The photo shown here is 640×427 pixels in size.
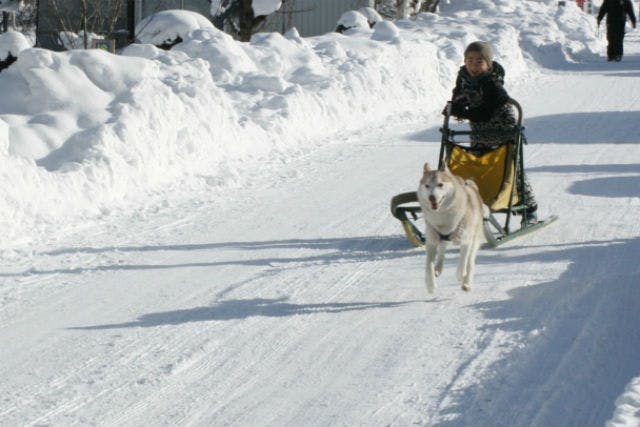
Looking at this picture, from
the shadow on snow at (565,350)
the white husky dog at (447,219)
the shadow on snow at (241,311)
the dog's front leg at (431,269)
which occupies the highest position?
the white husky dog at (447,219)

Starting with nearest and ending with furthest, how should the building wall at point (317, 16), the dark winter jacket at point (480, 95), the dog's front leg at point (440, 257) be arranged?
the dog's front leg at point (440, 257)
the dark winter jacket at point (480, 95)
the building wall at point (317, 16)

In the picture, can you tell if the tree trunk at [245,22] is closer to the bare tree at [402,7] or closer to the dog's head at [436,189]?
the bare tree at [402,7]

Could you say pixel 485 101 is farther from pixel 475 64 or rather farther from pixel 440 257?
pixel 440 257

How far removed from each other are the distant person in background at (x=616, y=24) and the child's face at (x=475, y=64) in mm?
19241

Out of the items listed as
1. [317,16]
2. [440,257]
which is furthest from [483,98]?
[317,16]

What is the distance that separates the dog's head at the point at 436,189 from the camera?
6.40 metres

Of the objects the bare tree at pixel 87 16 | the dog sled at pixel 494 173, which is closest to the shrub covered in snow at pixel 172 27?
the bare tree at pixel 87 16

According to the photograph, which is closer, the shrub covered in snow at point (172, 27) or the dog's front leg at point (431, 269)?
the dog's front leg at point (431, 269)

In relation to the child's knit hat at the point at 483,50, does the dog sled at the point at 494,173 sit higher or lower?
lower

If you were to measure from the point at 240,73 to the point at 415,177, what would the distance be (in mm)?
4654

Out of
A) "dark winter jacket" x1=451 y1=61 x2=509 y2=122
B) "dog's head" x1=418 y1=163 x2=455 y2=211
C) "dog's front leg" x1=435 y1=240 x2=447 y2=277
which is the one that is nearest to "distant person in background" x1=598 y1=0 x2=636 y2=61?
"dark winter jacket" x1=451 y1=61 x2=509 y2=122

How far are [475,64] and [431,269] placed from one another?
6.46 feet

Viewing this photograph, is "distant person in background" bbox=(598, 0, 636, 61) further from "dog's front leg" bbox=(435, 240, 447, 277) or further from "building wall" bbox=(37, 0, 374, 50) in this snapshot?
"dog's front leg" bbox=(435, 240, 447, 277)

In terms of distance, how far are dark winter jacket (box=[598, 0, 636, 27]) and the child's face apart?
1946 centimetres
